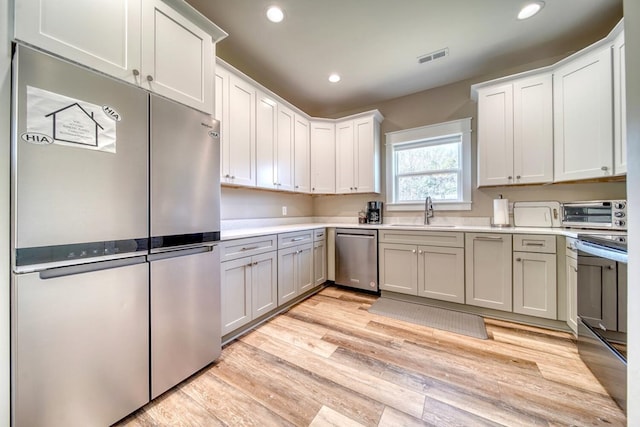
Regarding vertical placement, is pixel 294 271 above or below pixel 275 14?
below

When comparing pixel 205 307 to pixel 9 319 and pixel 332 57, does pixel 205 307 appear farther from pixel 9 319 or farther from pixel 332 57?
pixel 332 57

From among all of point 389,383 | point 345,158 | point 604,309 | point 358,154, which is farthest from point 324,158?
point 604,309

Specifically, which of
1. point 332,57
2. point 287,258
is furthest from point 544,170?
point 287,258

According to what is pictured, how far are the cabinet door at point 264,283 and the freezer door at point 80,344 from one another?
926 millimetres

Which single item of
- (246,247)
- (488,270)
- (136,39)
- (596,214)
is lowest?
(488,270)

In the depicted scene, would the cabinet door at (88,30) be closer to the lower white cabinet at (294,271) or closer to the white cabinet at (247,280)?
the white cabinet at (247,280)

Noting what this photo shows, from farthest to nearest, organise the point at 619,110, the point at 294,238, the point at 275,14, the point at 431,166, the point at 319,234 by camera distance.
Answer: the point at 431,166 < the point at 319,234 < the point at 294,238 < the point at 275,14 < the point at 619,110

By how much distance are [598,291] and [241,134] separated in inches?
119

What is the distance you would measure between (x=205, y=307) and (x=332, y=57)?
2.75 m

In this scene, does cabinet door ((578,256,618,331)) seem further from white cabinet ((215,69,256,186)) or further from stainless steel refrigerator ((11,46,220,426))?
white cabinet ((215,69,256,186))

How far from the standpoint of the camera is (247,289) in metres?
2.08

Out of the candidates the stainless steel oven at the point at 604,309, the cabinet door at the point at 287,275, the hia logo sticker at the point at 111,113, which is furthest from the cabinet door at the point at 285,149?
the stainless steel oven at the point at 604,309

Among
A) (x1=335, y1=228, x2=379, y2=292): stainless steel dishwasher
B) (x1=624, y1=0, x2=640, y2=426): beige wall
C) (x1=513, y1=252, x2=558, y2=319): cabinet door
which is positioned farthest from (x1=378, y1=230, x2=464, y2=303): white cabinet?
(x1=624, y1=0, x2=640, y2=426): beige wall

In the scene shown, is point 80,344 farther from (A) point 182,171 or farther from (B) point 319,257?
(B) point 319,257
